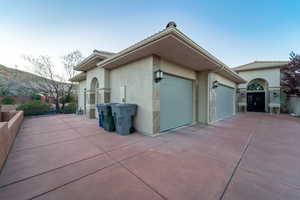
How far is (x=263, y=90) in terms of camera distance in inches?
523

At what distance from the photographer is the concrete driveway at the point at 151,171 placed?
172 centimetres

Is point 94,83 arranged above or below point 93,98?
above

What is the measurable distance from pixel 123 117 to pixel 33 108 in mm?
10043

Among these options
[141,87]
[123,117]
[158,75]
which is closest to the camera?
[158,75]

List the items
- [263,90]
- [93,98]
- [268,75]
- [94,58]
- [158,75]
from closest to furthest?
1. [158,75]
2. [94,58]
3. [93,98]
4. [268,75]
5. [263,90]

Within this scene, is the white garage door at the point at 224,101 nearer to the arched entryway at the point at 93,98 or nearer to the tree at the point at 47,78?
the arched entryway at the point at 93,98

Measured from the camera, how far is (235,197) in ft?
5.39

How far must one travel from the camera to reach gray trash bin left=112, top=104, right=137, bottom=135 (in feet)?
15.1

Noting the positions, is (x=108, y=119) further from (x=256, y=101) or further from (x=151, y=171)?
(x=256, y=101)

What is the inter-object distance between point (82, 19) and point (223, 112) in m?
11.2

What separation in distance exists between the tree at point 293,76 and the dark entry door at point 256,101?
216cm

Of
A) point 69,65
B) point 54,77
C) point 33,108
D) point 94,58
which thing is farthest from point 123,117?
point 69,65

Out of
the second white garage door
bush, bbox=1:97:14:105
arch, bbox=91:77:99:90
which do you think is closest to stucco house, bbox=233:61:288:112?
the second white garage door

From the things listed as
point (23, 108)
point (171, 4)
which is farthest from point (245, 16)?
point (23, 108)
